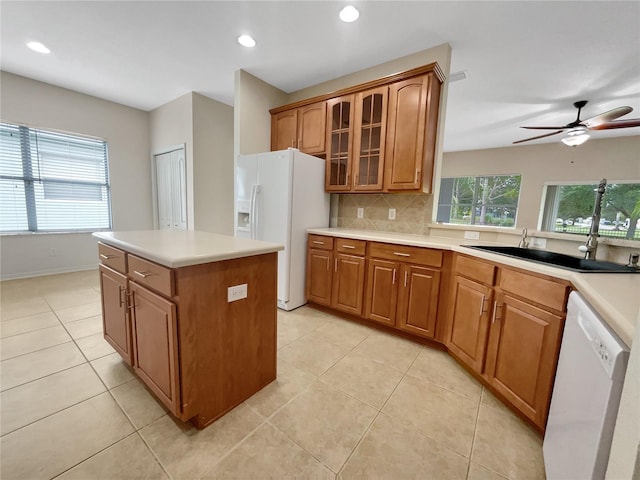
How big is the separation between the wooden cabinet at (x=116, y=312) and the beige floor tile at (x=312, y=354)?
40.5 inches

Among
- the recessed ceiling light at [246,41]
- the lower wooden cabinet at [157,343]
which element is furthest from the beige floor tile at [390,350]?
the recessed ceiling light at [246,41]

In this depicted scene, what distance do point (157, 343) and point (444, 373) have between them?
6.17ft

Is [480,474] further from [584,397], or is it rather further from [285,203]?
[285,203]

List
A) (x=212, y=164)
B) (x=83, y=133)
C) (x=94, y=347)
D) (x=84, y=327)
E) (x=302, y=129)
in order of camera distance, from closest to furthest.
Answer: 1. (x=94, y=347)
2. (x=84, y=327)
3. (x=302, y=129)
4. (x=83, y=133)
5. (x=212, y=164)

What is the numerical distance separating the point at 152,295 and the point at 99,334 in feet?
5.03

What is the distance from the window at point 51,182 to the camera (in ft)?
11.5

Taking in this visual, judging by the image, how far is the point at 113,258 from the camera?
160 cm

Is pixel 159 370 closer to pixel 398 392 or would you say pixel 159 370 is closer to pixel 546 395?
pixel 398 392

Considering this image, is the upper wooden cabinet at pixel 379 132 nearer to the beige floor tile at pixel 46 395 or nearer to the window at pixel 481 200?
the beige floor tile at pixel 46 395

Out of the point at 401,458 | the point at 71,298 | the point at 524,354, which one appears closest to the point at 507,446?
the point at 524,354

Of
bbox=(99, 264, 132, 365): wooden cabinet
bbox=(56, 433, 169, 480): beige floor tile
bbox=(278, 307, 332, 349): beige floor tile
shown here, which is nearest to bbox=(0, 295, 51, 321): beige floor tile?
bbox=(99, 264, 132, 365): wooden cabinet

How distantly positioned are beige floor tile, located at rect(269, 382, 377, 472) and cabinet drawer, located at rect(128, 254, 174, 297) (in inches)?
36.1

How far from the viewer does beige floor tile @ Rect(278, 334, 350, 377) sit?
188 centimetres

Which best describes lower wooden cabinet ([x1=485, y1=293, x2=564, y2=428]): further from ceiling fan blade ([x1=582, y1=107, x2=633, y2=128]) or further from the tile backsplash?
ceiling fan blade ([x1=582, y1=107, x2=633, y2=128])
